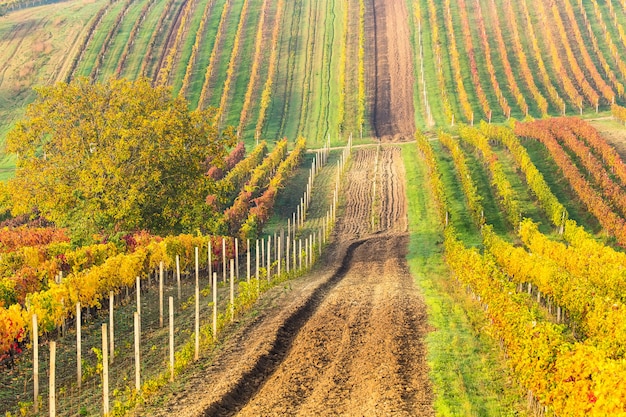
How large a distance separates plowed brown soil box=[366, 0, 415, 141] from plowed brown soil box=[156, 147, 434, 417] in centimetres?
5107

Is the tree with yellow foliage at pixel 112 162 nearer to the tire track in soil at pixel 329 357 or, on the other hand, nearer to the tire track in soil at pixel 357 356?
the tire track in soil at pixel 329 357

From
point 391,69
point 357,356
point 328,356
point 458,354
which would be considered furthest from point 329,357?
point 391,69

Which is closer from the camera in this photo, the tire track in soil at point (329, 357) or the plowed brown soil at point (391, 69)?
the tire track in soil at point (329, 357)

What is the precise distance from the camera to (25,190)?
43094 mm

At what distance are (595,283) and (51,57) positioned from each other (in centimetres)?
9477

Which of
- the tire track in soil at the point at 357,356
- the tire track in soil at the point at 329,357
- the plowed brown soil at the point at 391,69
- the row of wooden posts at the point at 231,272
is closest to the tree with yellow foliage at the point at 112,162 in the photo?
the row of wooden posts at the point at 231,272

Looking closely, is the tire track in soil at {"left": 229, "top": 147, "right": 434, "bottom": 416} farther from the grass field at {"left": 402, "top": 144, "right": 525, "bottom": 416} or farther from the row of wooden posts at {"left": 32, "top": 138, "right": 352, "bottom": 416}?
the row of wooden posts at {"left": 32, "top": 138, "right": 352, "bottom": 416}

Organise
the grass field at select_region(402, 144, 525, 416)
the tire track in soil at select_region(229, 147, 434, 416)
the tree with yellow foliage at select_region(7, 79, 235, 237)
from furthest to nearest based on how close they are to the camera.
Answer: the tree with yellow foliage at select_region(7, 79, 235, 237), the grass field at select_region(402, 144, 525, 416), the tire track in soil at select_region(229, 147, 434, 416)

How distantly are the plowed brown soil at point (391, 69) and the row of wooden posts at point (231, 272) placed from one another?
9.48 m

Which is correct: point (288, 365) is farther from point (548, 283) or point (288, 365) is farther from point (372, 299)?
point (548, 283)

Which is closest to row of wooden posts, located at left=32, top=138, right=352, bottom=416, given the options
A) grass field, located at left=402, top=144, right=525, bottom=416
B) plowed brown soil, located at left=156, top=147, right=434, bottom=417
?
plowed brown soil, located at left=156, top=147, right=434, bottom=417

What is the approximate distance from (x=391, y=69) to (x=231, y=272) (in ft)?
259

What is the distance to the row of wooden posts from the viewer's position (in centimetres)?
2022

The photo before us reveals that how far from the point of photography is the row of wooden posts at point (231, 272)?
2022cm
